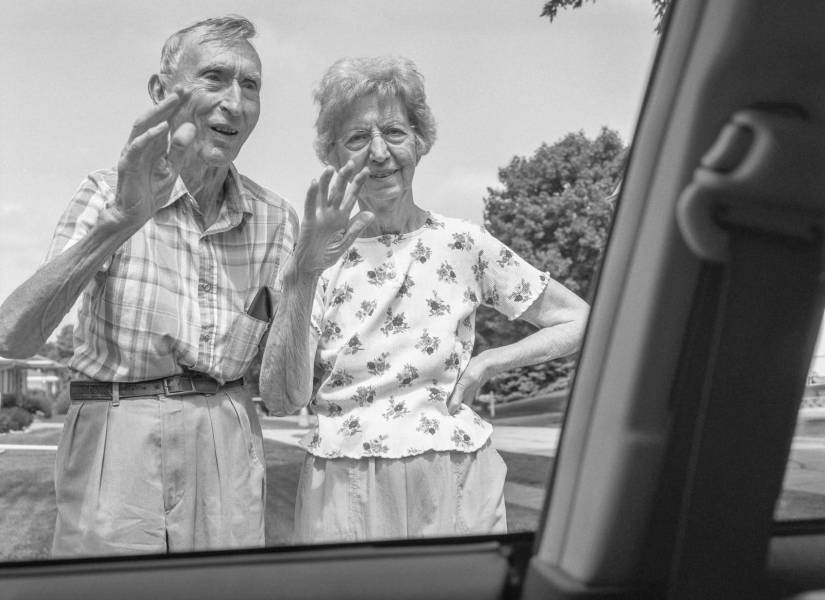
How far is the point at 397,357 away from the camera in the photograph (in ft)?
6.96

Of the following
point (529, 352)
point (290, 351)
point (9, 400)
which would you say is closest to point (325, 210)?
point (290, 351)

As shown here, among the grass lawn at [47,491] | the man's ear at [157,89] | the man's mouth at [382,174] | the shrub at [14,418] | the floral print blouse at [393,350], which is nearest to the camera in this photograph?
the grass lawn at [47,491]

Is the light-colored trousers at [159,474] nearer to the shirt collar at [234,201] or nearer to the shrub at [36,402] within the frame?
the shrub at [36,402]

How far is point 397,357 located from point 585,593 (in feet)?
4.01

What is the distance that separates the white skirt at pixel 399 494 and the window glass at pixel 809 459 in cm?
80

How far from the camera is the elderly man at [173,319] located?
182 cm

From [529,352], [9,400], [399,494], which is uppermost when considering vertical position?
[529,352]

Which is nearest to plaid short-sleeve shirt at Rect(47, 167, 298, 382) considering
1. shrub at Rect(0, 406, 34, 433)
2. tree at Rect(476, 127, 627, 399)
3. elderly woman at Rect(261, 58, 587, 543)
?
elderly woman at Rect(261, 58, 587, 543)

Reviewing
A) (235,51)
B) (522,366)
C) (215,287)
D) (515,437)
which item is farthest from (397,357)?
(235,51)

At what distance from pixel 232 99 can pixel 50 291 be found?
20.1 inches

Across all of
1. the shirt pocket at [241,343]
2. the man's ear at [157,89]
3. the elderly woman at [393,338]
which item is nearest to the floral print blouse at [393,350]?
the elderly woman at [393,338]

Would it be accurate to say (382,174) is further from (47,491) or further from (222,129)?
(47,491)

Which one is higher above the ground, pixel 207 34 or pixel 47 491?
pixel 207 34

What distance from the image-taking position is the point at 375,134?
87.4 inches
